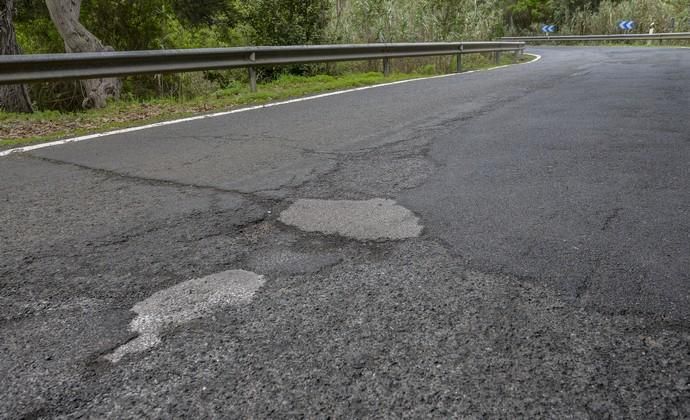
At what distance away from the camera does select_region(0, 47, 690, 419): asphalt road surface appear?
4.98 feet

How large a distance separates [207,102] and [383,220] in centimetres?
586

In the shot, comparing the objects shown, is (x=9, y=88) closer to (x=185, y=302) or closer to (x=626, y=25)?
(x=185, y=302)

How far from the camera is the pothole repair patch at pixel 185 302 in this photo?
70.1 inches

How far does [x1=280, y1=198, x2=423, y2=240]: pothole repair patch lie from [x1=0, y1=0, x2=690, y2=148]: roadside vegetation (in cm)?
359

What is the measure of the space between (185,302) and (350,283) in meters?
0.63

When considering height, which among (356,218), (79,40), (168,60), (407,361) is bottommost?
(407,361)

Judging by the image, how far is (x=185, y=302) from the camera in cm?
202

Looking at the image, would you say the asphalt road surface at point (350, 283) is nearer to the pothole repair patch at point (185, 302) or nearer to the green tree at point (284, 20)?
the pothole repair patch at point (185, 302)

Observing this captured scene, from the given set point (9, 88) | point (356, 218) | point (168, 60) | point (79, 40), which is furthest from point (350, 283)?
point (79, 40)

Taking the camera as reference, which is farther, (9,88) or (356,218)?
(9,88)

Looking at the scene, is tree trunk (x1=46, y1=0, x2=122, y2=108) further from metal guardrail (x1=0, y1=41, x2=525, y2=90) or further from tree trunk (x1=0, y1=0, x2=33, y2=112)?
metal guardrail (x1=0, y1=41, x2=525, y2=90)

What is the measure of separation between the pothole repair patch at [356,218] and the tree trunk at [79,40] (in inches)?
355

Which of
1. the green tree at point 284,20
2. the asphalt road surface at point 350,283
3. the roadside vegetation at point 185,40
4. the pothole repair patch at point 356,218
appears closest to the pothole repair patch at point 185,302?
the asphalt road surface at point 350,283

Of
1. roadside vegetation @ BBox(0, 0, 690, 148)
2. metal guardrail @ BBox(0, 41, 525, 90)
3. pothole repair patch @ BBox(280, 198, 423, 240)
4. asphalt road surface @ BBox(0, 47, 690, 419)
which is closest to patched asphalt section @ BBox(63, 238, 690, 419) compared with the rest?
asphalt road surface @ BBox(0, 47, 690, 419)
